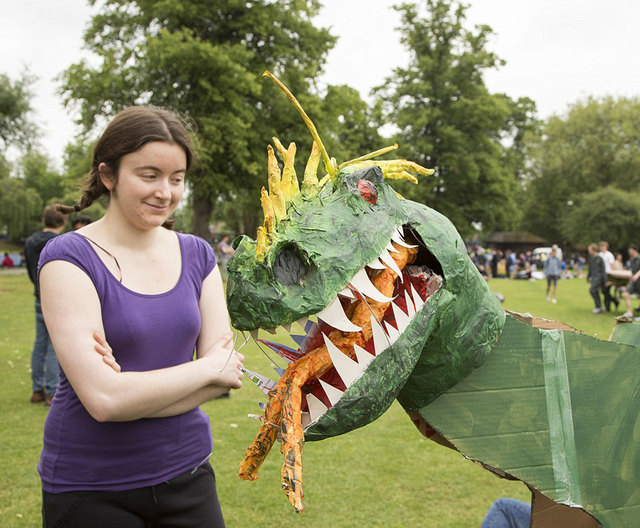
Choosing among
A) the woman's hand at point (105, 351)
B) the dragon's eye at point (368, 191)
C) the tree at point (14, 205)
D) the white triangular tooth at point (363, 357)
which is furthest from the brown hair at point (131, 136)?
the tree at point (14, 205)

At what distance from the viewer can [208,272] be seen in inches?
81.7

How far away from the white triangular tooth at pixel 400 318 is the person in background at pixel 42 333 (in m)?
4.95

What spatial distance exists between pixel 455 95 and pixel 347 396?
3285 cm

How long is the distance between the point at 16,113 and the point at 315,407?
3313 centimetres

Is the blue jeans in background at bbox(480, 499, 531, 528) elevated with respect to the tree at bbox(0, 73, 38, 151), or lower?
lower

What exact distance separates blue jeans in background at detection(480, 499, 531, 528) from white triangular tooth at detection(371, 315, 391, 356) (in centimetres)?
123

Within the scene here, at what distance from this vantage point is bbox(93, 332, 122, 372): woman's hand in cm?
155

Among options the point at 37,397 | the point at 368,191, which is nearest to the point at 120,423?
the point at 368,191

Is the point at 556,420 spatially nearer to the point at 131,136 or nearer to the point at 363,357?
the point at 363,357

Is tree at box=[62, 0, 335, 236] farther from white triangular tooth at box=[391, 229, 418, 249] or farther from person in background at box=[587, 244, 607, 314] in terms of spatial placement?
white triangular tooth at box=[391, 229, 418, 249]

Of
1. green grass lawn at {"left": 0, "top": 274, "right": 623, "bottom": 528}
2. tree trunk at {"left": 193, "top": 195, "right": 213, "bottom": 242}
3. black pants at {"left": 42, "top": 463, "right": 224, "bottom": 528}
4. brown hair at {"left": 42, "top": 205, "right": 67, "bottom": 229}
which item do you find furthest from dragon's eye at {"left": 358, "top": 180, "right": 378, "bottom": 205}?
tree trunk at {"left": 193, "top": 195, "right": 213, "bottom": 242}

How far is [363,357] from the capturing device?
4.17 ft

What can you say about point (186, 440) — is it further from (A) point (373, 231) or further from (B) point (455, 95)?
(B) point (455, 95)

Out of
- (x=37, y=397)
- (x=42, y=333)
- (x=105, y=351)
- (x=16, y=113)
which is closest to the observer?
(x=105, y=351)
